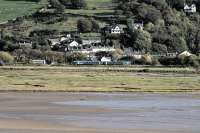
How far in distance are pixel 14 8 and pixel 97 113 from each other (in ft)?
469

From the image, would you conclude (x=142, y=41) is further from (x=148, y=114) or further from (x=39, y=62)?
(x=148, y=114)

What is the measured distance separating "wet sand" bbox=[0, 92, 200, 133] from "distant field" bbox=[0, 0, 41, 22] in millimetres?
120050

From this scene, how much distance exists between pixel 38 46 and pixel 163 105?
319 feet

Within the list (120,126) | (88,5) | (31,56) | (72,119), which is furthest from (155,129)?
(88,5)

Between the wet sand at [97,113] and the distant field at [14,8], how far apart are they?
12005 cm

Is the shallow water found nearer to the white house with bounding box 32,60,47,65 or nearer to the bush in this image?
the bush

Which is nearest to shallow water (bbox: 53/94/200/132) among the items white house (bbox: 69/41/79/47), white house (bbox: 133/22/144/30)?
white house (bbox: 69/41/79/47)

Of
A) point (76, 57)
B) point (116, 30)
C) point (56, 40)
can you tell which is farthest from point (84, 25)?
point (76, 57)

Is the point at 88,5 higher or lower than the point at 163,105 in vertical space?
higher

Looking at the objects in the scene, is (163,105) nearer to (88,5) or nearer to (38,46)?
→ (38,46)

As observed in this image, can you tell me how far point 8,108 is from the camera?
37.0m

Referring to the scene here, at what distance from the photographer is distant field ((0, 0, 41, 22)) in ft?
549

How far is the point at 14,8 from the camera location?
175 metres

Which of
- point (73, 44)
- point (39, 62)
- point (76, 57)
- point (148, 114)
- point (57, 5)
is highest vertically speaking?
point (57, 5)
